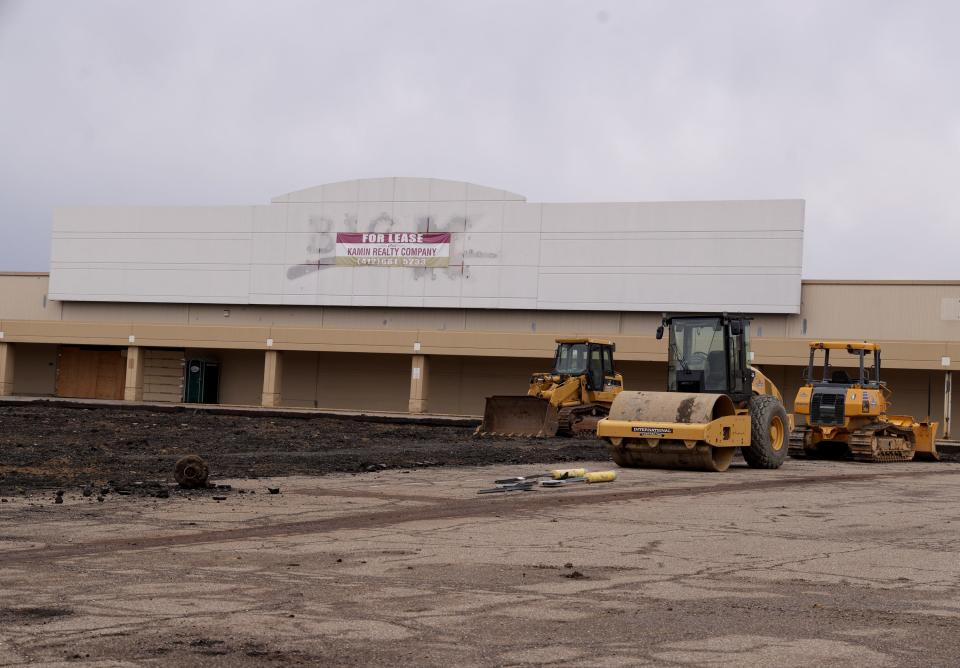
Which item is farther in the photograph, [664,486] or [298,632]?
[664,486]

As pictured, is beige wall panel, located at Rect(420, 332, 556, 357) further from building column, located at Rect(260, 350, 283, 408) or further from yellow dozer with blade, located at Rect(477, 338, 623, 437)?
yellow dozer with blade, located at Rect(477, 338, 623, 437)

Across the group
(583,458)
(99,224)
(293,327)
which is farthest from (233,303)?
(583,458)

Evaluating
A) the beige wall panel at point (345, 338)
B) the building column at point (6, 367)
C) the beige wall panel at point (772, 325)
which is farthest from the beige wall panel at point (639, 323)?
the building column at point (6, 367)

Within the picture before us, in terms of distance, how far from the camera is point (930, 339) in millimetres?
49000

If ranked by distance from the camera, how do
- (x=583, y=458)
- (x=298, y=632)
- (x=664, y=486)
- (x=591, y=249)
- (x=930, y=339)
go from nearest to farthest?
(x=298, y=632), (x=664, y=486), (x=583, y=458), (x=930, y=339), (x=591, y=249)

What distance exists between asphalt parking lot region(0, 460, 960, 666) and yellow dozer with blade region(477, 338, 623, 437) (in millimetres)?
15825

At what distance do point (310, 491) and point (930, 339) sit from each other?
38.8 metres

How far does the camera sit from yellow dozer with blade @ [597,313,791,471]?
2147 cm

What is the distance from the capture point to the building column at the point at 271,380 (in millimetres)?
56625

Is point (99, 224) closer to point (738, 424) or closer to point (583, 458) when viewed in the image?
point (583, 458)

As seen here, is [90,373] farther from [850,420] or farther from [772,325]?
[850,420]

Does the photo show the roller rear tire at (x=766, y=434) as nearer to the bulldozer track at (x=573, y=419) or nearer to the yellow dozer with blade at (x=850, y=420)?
the yellow dozer with blade at (x=850, y=420)

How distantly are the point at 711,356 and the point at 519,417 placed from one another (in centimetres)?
1013

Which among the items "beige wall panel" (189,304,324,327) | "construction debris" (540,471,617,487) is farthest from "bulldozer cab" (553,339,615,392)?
"beige wall panel" (189,304,324,327)
